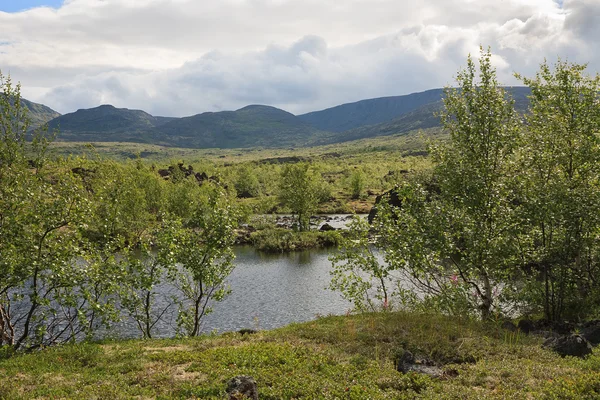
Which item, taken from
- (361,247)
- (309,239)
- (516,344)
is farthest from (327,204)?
(516,344)

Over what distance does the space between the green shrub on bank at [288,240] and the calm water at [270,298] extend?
20.3 feet

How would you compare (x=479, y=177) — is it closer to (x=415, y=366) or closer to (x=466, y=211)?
(x=466, y=211)

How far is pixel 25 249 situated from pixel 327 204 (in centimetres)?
10583

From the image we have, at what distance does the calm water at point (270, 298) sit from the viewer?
3491 centimetres

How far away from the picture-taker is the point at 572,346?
17422mm

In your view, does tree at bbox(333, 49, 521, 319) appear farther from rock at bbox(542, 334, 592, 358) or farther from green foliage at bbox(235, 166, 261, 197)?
green foliage at bbox(235, 166, 261, 197)

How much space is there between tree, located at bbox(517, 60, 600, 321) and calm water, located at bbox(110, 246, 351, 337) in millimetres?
13783

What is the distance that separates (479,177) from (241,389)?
16.1 metres

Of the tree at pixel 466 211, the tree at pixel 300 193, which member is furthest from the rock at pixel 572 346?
the tree at pixel 300 193

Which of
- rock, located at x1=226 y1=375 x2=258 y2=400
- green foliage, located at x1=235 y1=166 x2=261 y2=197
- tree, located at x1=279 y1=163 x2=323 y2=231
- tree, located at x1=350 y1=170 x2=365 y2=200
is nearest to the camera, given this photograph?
rock, located at x1=226 y1=375 x2=258 y2=400

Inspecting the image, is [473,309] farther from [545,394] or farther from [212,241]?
[212,241]

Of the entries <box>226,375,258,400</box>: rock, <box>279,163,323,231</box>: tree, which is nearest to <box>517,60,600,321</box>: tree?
<box>226,375,258,400</box>: rock

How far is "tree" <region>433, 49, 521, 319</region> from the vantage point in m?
22.2

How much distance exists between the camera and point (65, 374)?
1653cm
